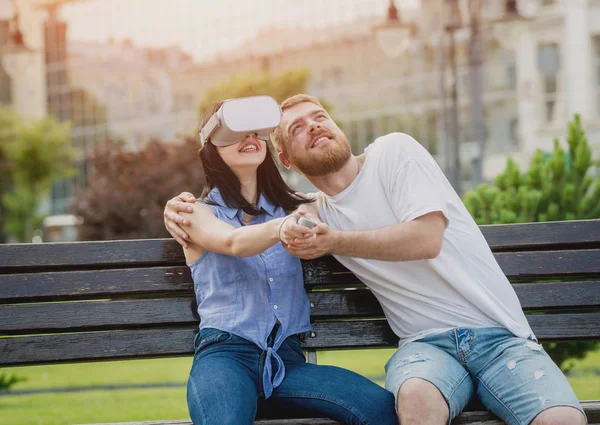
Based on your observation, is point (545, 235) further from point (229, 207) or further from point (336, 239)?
point (229, 207)

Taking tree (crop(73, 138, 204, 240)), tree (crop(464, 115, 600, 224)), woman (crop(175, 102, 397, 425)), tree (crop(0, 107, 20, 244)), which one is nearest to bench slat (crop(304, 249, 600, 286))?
woman (crop(175, 102, 397, 425))

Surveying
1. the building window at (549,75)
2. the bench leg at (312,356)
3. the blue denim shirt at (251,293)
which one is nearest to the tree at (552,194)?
the bench leg at (312,356)

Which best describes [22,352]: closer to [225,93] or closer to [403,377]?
[403,377]

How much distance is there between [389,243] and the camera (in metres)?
3.56

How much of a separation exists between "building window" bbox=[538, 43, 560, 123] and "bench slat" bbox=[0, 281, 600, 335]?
29.0 meters

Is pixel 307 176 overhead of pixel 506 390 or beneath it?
overhead

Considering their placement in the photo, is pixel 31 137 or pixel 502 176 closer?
pixel 502 176

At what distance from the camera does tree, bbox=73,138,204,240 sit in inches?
680

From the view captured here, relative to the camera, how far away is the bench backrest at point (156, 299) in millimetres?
4066

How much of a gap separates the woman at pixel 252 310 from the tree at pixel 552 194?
2.80 metres

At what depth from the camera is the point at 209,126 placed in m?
3.88

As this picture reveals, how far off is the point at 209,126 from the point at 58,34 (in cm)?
5129

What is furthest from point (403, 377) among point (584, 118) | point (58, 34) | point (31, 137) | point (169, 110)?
point (58, 34)

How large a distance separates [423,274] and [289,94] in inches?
1152
